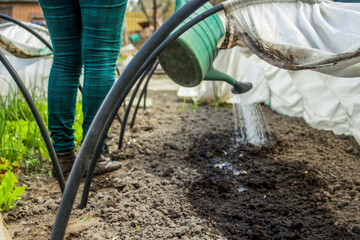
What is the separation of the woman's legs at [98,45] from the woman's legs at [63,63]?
79mm

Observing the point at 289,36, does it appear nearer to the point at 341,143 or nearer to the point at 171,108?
the point at 341,143

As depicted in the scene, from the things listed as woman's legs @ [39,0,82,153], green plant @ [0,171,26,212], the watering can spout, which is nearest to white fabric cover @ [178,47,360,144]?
the watering can spout

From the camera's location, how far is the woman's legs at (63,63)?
1192 millimetres

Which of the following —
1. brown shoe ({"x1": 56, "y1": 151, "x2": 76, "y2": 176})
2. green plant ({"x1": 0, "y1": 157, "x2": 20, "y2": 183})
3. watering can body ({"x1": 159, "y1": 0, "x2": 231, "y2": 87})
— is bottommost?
green plant ({"x1": 0, "y1": 157, "x2": 20, "y2": 183})

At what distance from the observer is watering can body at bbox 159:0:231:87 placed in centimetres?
117

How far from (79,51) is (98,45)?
0.15m

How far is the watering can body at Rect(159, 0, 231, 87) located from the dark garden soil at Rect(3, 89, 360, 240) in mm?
499

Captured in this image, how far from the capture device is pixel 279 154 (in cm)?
182

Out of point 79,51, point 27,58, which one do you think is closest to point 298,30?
point 79,51

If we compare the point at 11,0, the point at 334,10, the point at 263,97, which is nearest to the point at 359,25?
the point at 334,10

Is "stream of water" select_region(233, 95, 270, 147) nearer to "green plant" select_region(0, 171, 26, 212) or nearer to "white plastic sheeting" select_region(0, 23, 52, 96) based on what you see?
"green plant" select_region(0, 171, 26, 212)

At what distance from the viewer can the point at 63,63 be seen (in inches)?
49.6

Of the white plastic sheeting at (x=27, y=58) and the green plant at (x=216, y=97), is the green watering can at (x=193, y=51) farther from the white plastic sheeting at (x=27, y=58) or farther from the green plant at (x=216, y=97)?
the green plant at (x=216, y=97)

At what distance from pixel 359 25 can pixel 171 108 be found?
2.34 meters
